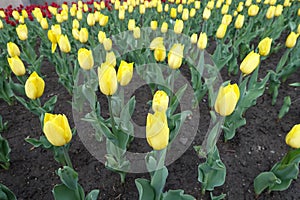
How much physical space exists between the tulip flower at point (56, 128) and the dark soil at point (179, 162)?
0.69 metres

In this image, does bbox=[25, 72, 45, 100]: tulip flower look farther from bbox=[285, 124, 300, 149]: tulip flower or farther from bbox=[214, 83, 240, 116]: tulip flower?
bbox=[285, 124, 300, 149]: tulip flower

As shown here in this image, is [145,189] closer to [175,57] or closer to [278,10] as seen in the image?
[175,57]

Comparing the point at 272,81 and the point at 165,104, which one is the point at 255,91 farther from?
the point at 165,104

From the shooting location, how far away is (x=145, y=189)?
112cm

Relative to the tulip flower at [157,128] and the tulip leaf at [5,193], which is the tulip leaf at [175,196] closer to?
the tulip flower at [157,128]

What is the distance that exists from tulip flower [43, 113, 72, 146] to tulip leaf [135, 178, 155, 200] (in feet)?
1.22

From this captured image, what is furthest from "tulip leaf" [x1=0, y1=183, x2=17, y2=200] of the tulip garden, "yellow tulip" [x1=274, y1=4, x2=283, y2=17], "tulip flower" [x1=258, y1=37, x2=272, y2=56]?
"yellow tulip" [x1=274, y1=4, x2=283, y2=17]

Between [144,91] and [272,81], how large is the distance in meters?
1.23

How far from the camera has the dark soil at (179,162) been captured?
1.60m

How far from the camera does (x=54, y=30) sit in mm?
2191

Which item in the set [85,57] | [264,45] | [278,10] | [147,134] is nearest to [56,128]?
[147,134]

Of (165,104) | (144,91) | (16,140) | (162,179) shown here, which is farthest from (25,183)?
(144,91)

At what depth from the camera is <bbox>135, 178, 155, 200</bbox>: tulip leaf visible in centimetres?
109

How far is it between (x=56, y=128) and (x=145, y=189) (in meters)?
0.48
